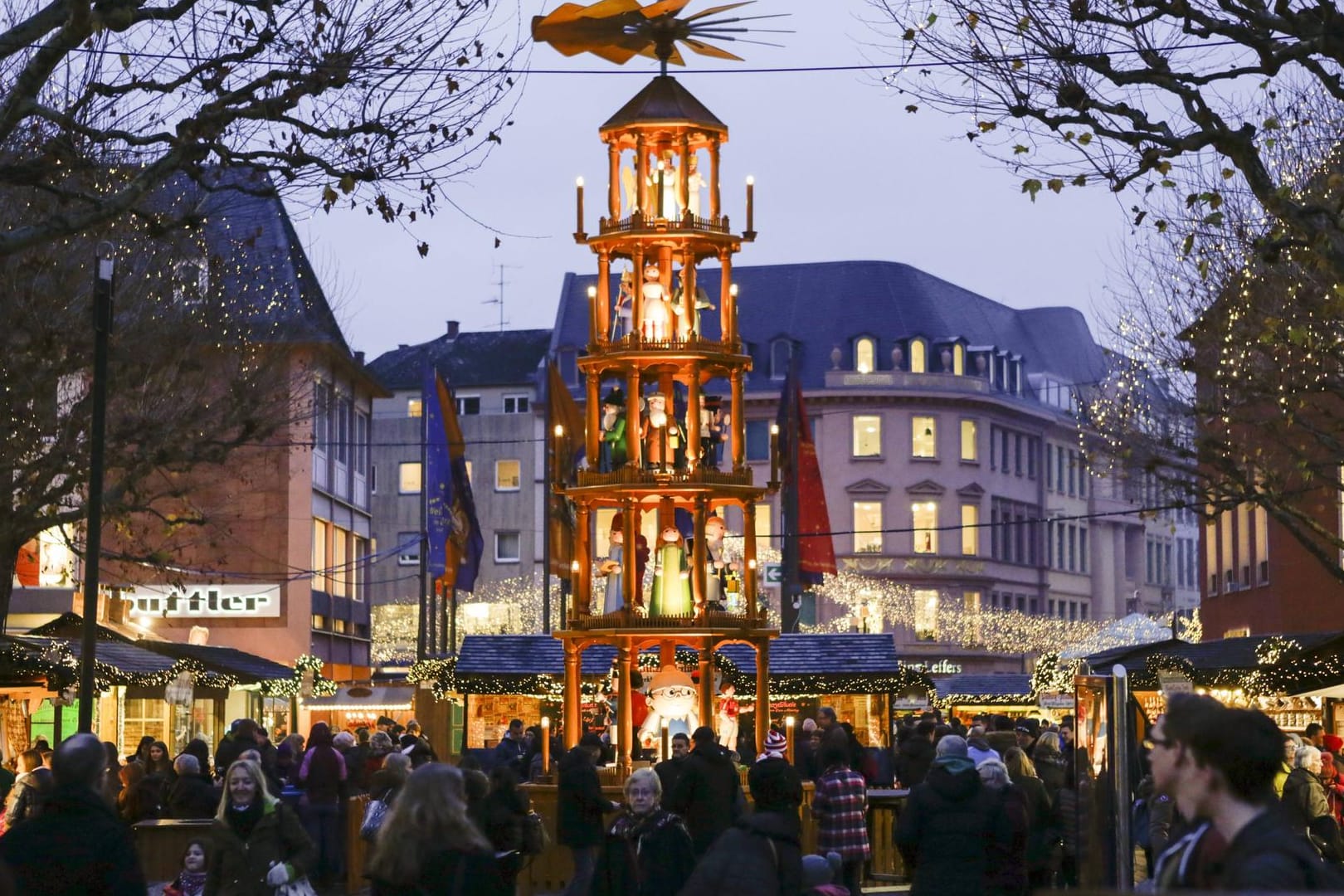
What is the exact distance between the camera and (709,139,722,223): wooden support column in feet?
95.8

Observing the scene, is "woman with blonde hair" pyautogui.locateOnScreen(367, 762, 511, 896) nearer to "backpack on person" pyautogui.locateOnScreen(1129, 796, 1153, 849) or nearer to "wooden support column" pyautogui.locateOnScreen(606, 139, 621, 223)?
"backpack on person" pyautogui.locateOnScreen(1129, 796, 1153, 849)

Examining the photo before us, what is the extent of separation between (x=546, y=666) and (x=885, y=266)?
194ft

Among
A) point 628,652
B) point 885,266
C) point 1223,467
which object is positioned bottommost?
point 628,652

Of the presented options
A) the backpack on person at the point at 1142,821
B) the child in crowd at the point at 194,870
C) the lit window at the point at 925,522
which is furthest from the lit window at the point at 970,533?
the child in crowd at the point at 194,870

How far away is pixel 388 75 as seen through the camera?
1664 centimetres

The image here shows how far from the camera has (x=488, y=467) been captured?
99.1m

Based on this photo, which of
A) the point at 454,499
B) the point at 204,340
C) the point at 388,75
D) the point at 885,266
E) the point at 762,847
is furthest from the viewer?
the point at 885,266

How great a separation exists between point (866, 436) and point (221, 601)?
40.7 m

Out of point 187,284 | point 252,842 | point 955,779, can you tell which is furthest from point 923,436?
point 252,842

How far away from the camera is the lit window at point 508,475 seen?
98.4 metres

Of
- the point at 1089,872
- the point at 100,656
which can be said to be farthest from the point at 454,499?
the point at 1089,872

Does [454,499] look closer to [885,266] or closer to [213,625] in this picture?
[213,625]

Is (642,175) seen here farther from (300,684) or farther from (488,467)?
(488,467)

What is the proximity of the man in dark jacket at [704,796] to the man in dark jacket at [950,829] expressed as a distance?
4.94 metres
